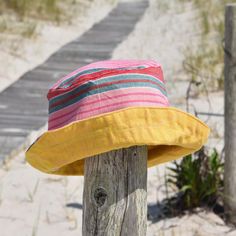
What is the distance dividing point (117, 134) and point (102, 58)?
23.5 feet

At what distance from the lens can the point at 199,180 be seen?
5043mm

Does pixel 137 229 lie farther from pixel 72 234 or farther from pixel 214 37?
pixel 214 37

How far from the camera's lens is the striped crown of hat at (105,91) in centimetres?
254

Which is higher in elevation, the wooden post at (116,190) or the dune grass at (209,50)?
the dune grass at (209,50)

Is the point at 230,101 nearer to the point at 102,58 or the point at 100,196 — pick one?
the point at 100,196

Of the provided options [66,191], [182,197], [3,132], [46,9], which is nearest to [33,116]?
[3,132]

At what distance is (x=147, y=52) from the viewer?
32.9 feet

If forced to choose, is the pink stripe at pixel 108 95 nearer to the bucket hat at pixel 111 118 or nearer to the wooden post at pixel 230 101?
the bucket hat at pixel 111 118

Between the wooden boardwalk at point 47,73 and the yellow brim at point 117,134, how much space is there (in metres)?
3.62

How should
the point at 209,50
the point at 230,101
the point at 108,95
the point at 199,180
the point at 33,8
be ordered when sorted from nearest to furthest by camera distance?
the point at 108,95 < the point at 230,101 < the point at 199,180 < the point at 209,50 < the point at 33,8

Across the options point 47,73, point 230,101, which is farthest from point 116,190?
point 47,73

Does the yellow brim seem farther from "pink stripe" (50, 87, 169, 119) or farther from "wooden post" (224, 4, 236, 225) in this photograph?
"wooden post" (224, 4, 236, 225)

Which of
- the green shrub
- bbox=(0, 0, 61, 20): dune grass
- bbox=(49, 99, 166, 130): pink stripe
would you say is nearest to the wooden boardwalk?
bbox=(0, 0, 61, 20): dune grass

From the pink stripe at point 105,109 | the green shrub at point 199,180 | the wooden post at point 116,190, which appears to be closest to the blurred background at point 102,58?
the green shrub at point 199,180
